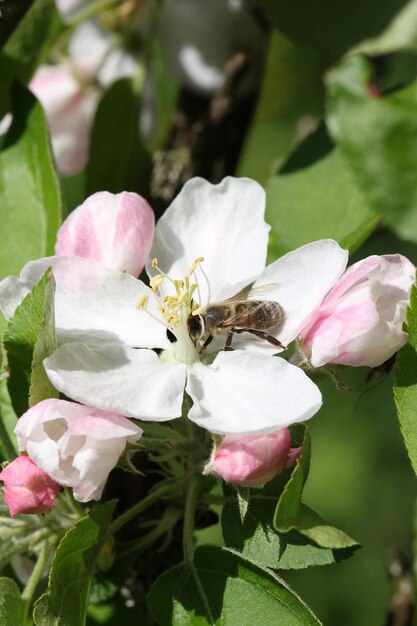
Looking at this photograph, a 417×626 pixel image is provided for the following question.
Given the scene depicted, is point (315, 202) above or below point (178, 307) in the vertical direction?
below

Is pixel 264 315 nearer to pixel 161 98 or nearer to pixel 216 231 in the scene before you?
pixel 216 231

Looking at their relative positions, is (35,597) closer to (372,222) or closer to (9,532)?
(9,532)

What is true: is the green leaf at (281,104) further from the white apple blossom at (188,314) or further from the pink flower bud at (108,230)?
the pink flower bud at (108,230)

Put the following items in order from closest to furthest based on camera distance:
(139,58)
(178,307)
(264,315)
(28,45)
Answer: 1. (264,315)
2. (178,307)
3. (28,45)
4. (139,58)

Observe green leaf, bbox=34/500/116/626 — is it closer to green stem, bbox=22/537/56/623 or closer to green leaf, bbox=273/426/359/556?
green stem, bbox=22/537/56/623

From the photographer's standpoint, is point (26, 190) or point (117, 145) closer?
point (26, 190)

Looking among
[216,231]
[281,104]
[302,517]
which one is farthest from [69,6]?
[302,517]

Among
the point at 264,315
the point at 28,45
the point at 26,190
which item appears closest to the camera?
the point at 264,315

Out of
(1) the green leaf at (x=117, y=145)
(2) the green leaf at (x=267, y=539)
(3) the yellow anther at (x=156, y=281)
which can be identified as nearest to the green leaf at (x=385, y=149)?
(3) the yellow anther at (x=156, y=281)

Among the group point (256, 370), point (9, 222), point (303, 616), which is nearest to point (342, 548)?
point (303, 616)
